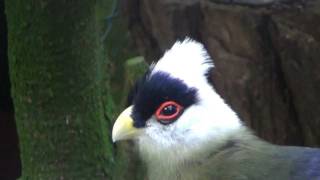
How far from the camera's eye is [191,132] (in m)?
2.81

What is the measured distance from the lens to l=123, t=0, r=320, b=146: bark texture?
11.4 feet

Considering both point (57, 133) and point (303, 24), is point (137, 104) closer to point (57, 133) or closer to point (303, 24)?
point (57, 133)

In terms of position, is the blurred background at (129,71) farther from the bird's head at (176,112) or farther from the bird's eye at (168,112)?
the bird's eye at (168,112)

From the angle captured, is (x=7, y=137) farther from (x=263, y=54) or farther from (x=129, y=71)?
(x=263, y=54)

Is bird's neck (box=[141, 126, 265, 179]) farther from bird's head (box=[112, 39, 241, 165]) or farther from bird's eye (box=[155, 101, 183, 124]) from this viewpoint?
bird's eye (box=[155, 101, 183, 124])

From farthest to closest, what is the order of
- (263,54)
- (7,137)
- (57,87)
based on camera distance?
(7,137) < (263,54) < (57,87)

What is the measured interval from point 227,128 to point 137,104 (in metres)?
0.33

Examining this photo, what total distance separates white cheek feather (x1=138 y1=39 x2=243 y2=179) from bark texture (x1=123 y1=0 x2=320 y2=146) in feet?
2.35

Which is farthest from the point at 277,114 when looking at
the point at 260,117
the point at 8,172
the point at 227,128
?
the point at 8,172

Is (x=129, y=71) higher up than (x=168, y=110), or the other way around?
(x=129, y=71)

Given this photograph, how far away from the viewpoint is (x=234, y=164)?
278 centimetres

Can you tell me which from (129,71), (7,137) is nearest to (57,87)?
(129,71)

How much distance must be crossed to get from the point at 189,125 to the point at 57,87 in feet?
2.33

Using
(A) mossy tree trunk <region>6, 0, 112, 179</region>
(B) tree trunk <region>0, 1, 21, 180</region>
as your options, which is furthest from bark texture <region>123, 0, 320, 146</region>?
(B) tree trunk <region>0, 1, 21, 180</region>
